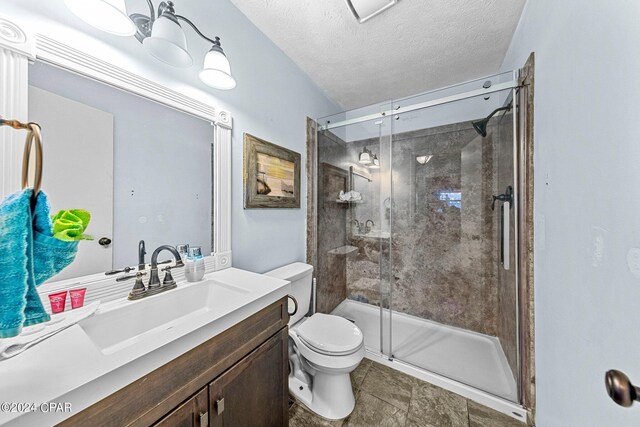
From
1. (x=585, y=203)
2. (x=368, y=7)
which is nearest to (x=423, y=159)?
(x=368, y=7)

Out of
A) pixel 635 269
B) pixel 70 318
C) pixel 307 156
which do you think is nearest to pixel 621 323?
pixel 635 269

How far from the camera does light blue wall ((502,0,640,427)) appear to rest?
570 millimetres

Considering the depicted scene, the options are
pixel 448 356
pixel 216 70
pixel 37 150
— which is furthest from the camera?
pixel 448 356

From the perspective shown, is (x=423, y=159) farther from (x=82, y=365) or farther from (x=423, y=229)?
(x=82, y=365)

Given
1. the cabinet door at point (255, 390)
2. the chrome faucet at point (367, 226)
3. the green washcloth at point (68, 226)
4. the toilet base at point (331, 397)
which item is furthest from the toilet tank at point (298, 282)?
the green washcloth at point (68, 226)

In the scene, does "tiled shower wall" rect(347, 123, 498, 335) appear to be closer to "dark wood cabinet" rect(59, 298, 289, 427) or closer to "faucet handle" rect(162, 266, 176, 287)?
"dark wood cabinet" rect(59, 298, 289, 427)

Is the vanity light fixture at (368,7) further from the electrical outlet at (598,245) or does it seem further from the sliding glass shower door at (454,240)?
the electrical outlet at (598,245)

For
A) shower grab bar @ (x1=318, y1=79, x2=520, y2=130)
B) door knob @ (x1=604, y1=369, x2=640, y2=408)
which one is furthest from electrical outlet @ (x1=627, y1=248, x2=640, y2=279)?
shower grab bar @ (x1=318, y1=79, x2=520, y2=130)

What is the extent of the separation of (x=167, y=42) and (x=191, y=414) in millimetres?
1394

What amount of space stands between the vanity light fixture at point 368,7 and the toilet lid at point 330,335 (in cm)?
202

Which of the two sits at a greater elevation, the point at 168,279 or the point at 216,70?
the point at 216,70

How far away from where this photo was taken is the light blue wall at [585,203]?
1.87ft

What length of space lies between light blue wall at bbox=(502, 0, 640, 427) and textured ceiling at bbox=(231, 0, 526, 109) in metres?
0.39

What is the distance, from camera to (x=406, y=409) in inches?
53.1
